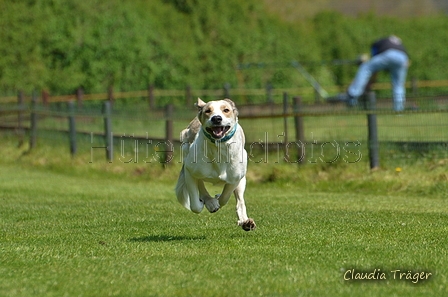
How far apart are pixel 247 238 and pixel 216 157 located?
0.89 metres

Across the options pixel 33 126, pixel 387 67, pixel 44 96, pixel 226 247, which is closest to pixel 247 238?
pixel 226 247

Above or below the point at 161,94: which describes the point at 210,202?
below

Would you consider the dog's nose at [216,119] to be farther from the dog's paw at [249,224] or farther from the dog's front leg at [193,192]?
the dog's paw at [249,224]

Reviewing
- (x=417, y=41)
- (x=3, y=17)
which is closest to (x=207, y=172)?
(x=3, y=17)

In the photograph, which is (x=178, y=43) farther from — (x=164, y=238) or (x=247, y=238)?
(x=247, y=238)

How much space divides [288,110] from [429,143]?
3865mm

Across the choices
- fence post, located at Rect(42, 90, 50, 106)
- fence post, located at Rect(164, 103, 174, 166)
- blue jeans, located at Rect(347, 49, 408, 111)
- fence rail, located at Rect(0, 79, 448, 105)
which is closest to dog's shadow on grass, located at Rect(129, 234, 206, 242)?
fence post, located at Rect(164, 103, 174, 166)

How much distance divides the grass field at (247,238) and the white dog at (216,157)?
1.30 ft

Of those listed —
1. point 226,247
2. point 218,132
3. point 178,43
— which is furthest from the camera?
point 178,43

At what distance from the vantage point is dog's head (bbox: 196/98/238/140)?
863cm

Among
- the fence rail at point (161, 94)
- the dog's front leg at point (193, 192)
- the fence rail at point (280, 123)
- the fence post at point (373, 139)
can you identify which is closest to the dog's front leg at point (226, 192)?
the dog's front leg at point (193, 192)

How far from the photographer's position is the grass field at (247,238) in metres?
6.72

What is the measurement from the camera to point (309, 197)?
14383 millimetres

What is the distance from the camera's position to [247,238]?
30.0 feet
